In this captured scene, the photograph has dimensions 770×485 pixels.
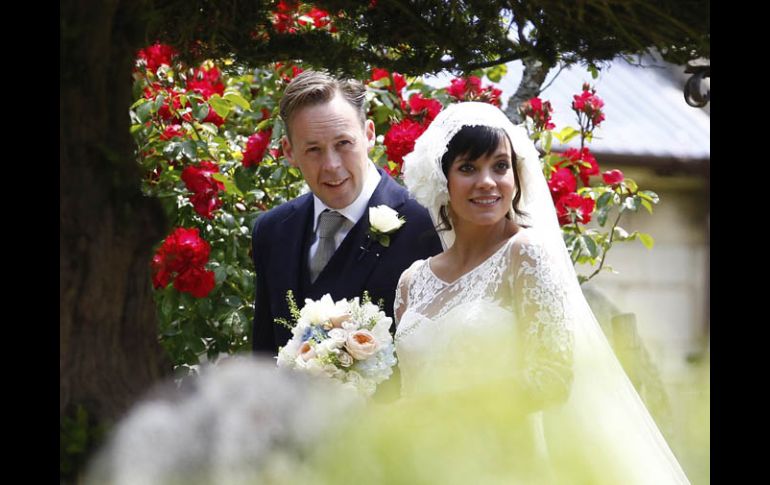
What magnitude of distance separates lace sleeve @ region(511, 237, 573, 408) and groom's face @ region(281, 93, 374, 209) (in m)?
0.74

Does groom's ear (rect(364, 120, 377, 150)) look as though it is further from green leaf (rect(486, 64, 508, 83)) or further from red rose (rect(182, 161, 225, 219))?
green leaf (rect(486, 64, 508, 83))

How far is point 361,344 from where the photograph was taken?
2.38 m

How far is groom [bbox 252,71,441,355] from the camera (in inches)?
121

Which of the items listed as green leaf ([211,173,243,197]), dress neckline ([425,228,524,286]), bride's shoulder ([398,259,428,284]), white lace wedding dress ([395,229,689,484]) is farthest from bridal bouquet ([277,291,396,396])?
green leaf ([211,173,243,197])

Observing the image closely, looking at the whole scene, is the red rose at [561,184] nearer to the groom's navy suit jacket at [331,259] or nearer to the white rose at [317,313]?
the groom's navy suit jacket at [331,259]

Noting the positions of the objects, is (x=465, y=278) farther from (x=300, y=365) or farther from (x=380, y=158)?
(x=380, y=158)

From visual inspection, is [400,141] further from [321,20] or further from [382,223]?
[321,20]

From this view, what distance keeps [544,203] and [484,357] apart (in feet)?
6.33

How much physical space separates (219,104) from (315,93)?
99 centimetres

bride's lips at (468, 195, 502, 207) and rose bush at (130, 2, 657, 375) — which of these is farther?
rose bush at (130, 2, 657, 375)

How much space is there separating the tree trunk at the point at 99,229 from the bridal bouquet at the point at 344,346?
1.05 meters

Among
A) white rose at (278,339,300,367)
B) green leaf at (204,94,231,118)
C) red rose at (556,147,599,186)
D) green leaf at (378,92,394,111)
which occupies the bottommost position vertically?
white rose at (278,339,300,367)

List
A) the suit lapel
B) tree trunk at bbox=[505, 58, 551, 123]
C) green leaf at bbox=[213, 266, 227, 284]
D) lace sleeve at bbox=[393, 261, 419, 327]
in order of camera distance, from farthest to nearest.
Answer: tree trunk at bbox=[505, 58, 551, 123] < green leaf at bbox=[213, 266, 227, 284] < the suit lapel < lace sleeve at bbox=[393, 261, 419, 327]

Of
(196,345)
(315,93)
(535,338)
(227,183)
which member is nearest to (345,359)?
(535,338)
